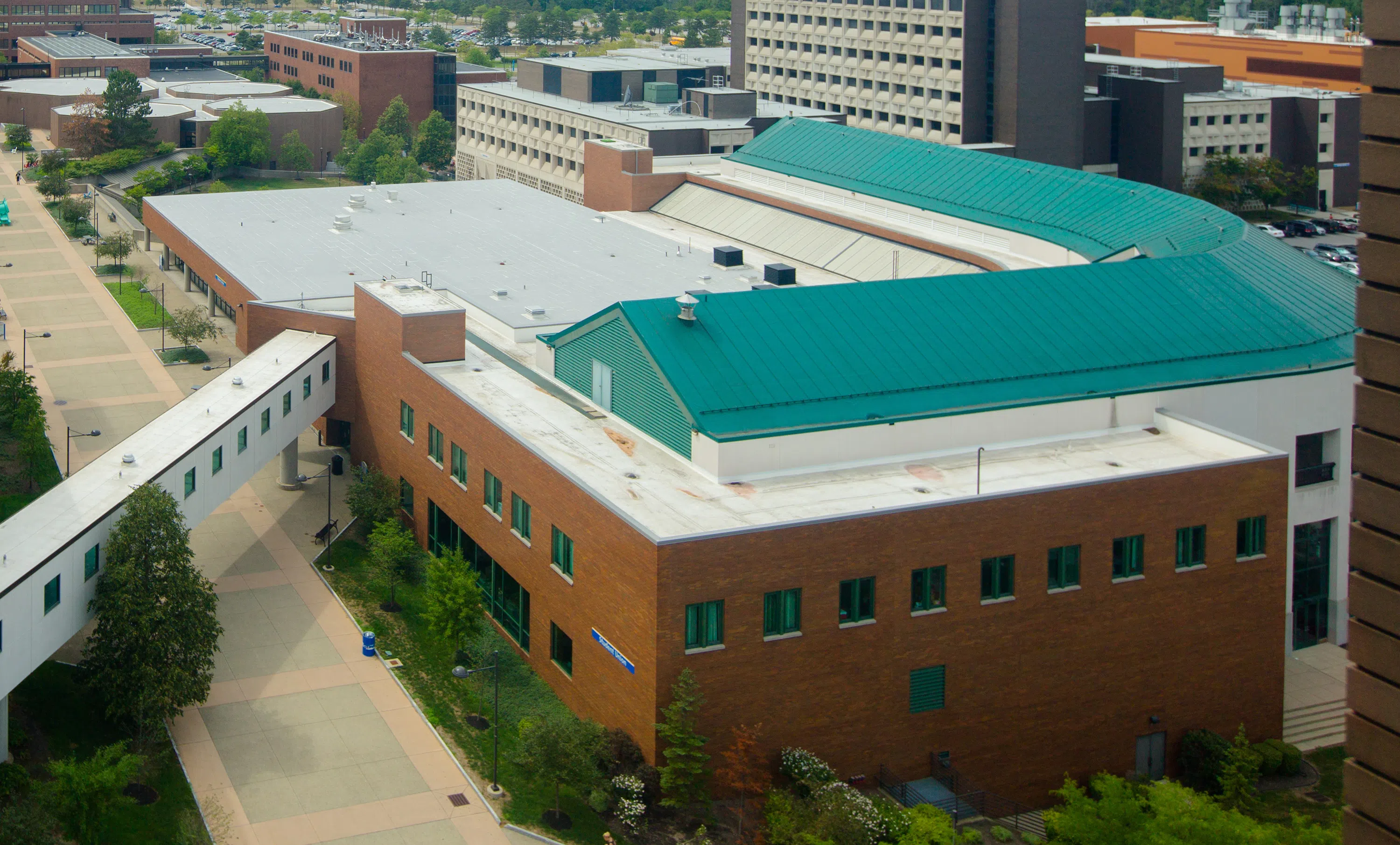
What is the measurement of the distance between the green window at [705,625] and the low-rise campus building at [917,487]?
0.08 metres

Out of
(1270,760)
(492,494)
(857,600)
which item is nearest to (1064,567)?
(857,600)

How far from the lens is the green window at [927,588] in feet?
149

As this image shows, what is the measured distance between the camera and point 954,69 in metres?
138

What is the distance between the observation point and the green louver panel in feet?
169

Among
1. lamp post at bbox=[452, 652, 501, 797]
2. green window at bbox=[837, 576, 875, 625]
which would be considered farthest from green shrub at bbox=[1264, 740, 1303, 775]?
lamp post at bbox=[452, 652, 501, 797]

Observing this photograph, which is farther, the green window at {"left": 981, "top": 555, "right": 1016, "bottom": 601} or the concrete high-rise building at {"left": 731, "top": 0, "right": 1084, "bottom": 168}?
the concrete high-rise building at {"left": 731, "top": 0, "right": 1084, "bottom": 168}

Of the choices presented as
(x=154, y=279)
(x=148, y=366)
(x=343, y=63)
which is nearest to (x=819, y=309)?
(x=148, y=366)

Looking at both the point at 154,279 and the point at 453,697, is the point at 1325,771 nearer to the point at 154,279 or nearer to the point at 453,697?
the point at 453,697

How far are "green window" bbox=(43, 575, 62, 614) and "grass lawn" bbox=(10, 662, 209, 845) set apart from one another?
10.3 feet

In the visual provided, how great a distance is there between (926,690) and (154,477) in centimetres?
2562

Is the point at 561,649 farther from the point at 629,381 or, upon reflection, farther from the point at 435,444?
the point at 435,444

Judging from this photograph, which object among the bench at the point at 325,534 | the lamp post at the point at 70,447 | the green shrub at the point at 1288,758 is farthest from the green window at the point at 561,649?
the lamp post at the point at 70,447

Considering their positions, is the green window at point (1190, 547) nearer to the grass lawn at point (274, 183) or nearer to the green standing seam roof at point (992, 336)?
the green standing seam roof at point (992, 336)

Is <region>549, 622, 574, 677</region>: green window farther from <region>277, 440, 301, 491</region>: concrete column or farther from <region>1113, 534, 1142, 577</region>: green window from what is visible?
<region>277, 440, 301, 491</region>: concrete column
